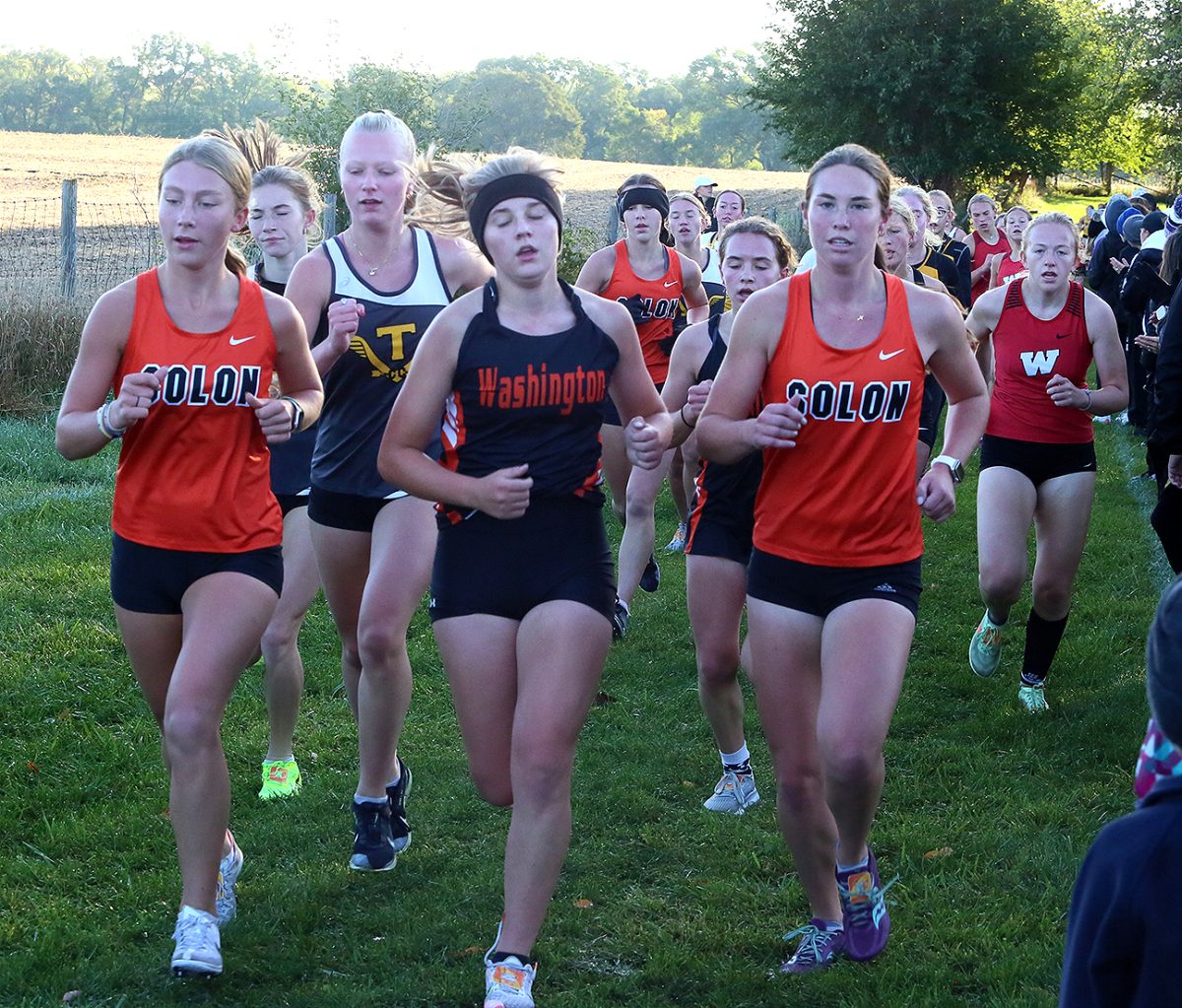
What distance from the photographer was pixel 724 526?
5.50 metres

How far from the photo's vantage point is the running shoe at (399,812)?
539 centimetres

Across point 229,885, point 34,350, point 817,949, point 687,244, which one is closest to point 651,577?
point 687,244

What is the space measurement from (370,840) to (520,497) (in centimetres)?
185

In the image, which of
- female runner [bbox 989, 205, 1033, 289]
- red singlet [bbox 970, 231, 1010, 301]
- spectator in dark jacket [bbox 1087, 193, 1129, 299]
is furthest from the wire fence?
spectator in dark jacket [bbox 1087, 193, 1129, 299]

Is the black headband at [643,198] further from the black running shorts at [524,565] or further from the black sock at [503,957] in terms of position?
the black sock at [503,957]

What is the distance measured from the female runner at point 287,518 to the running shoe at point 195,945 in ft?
4.81

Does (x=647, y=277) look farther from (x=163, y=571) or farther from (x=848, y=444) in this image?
(x=163, y=571)

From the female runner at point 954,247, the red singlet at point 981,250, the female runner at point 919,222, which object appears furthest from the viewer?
the red singlet at point 981,250

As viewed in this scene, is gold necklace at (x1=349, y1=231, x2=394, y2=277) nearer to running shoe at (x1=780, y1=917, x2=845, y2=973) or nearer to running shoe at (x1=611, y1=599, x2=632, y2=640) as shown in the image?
running shoe at (x1=780, y1=917, x2=845, y2=973)

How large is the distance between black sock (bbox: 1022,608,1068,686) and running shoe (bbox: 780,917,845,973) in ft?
9.83

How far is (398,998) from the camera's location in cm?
440

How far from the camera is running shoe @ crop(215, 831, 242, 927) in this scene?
4.80 metres

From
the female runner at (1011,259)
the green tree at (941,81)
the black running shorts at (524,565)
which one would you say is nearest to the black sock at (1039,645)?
the black running shorts at (524,565)

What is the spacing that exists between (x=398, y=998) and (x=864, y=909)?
1409 mm
